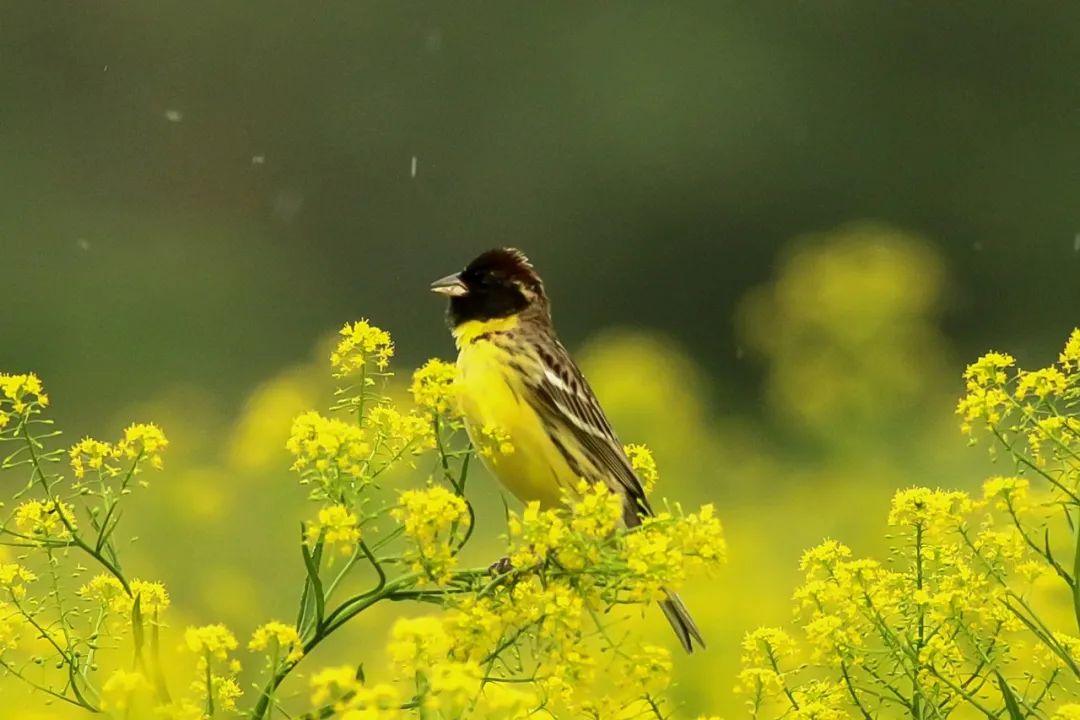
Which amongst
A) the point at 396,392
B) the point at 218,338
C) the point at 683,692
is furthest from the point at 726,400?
the point at 683,692

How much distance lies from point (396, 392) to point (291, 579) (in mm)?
617

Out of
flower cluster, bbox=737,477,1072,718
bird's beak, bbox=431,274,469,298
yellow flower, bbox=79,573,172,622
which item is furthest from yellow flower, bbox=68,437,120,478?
bird's beak, bbox=431,274,469,298

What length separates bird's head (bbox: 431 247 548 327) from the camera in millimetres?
3838

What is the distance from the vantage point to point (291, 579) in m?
4.66

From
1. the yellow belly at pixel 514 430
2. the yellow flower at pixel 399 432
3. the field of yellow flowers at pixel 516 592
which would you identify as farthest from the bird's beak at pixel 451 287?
the yellow flower at pixel 399 432

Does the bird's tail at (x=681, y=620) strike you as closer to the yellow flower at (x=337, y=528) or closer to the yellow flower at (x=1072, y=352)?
the yellow flower at (x=1072, y=352)

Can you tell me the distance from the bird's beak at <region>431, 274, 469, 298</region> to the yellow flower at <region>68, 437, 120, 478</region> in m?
1.45

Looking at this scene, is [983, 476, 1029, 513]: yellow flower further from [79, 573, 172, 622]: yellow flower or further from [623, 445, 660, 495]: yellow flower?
[79, 573, 172, 622]: yellow flower

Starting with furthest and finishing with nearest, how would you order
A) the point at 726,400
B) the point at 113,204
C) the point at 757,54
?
the point at 113,204 < the point at 757,54 < the point at 726,400

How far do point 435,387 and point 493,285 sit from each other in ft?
5.31

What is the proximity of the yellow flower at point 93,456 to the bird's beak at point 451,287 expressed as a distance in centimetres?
145

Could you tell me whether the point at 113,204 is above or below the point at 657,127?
above

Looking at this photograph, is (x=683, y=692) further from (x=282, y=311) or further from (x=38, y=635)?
(x=282, y=311)

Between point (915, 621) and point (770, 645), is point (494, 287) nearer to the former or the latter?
point (770, 645)
